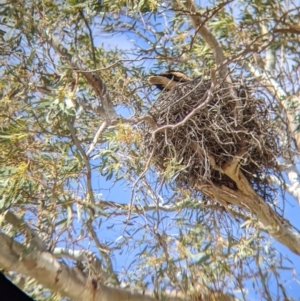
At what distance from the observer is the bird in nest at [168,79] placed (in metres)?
2.67

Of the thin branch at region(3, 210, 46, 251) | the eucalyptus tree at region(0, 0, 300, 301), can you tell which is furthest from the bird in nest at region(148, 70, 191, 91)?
the thin branch at region(3, 210, 46, 251)

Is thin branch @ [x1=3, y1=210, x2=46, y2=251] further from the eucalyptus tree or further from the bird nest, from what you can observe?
the bird nest

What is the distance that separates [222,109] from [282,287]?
0.83m

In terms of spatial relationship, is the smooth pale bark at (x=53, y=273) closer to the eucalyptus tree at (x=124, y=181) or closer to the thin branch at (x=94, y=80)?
the eucalyptus tree at (x=124, y=181)

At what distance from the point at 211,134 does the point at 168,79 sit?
1.77 feet

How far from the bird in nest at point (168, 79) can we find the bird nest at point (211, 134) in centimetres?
15

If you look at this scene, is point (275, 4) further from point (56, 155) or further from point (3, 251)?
point (3, 251)

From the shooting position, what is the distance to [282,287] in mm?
2066

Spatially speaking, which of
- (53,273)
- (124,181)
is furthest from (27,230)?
(124,181)

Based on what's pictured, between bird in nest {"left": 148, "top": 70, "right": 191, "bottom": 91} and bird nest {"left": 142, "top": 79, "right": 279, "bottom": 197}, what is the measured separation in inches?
5.8

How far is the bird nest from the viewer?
2279mm

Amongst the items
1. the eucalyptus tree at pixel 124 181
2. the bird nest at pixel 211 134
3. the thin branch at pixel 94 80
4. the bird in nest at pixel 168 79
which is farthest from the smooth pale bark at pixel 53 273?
the bird in nest at pixel 168 79

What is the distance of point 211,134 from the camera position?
229 centimetres

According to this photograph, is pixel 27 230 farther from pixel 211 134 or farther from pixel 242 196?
pixel 242 196
